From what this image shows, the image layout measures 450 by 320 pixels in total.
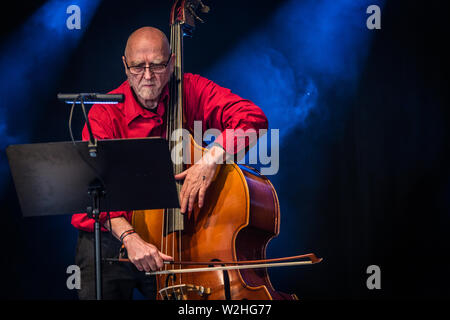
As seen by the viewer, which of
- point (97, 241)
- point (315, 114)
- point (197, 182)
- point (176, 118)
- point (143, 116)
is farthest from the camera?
point (315, 114)

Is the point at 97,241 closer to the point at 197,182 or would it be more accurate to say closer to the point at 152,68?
the point at 197,182

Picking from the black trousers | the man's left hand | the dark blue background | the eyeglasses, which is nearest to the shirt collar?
the eyeglasses

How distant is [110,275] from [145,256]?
1.66 ft

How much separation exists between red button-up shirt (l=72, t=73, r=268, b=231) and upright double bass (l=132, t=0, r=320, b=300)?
0.19 meters

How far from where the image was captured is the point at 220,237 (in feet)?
6.61

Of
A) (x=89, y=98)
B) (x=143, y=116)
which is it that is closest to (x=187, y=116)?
(x=143, y=116)

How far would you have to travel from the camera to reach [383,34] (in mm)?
3359

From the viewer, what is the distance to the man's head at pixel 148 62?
2.39 meters

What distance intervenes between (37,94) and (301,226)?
86.9 inches

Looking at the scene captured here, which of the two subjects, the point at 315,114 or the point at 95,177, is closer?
the point at 95,177

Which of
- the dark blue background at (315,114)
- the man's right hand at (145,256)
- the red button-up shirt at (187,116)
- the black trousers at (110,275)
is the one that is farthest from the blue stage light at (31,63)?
the man's right hand at (145,256)

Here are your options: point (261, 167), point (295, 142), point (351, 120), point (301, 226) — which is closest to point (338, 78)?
point (351, 120)

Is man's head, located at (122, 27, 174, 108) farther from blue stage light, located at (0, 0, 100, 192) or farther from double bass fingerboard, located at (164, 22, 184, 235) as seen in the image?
blue stage light, located at (0, 0, 100, 192)
